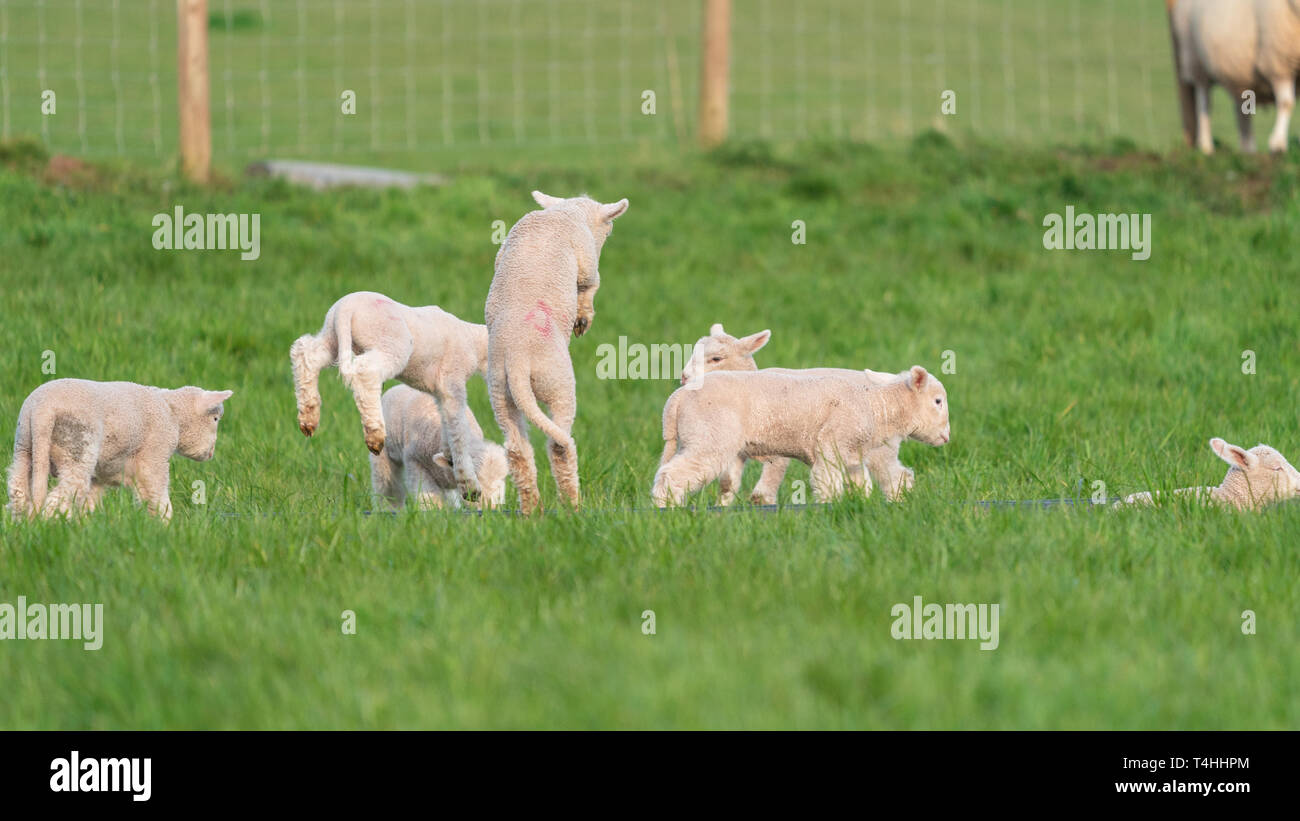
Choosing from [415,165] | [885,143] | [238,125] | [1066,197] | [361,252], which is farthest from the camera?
[238,125]

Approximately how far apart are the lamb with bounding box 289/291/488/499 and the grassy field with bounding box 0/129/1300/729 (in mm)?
464

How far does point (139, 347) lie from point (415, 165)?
11.2 metres

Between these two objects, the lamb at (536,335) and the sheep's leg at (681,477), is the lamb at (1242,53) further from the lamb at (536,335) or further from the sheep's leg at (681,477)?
the lamb at (536,335)

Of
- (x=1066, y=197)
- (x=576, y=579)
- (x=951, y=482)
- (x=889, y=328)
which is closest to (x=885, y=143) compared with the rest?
(x=1066, y=197)

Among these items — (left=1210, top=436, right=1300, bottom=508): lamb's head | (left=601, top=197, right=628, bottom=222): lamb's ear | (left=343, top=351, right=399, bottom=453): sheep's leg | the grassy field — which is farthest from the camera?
(left=1210, top=436, right=1300, bottom=508): lamb's head

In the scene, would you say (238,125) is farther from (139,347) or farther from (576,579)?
(576,579)

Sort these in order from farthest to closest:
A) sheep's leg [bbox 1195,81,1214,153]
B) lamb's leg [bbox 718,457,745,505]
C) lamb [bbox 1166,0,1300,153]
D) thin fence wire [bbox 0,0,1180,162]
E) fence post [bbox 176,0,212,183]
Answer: thin fence wire [bbox 0,0,1180,162]
sheep's leg [bbox 1195,81,1214,153]
lamb [bbox 1166,0,1300,153]
fence post [bbox 176,0,212,183]
lamb's leg [bbox 718,457,745,505]

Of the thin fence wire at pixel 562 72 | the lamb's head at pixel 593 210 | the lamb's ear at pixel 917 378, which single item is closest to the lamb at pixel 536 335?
the lamb's head at pixel 593 210

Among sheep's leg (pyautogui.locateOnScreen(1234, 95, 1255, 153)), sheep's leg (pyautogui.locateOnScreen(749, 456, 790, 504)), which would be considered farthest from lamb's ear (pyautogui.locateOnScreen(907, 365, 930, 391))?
sheep's leg (pyautogui.locateOnScreen(1234, 95, 1255, 153))

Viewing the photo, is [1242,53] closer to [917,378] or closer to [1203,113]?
[1203,113]

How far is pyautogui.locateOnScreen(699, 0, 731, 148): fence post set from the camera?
46.5ft

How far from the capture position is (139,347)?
8859mm

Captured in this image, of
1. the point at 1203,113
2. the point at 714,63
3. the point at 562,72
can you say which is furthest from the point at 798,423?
the point at 562,72

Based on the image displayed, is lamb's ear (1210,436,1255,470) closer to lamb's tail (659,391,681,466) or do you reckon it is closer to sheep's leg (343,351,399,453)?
lamb's tail (659,391,681,466)
